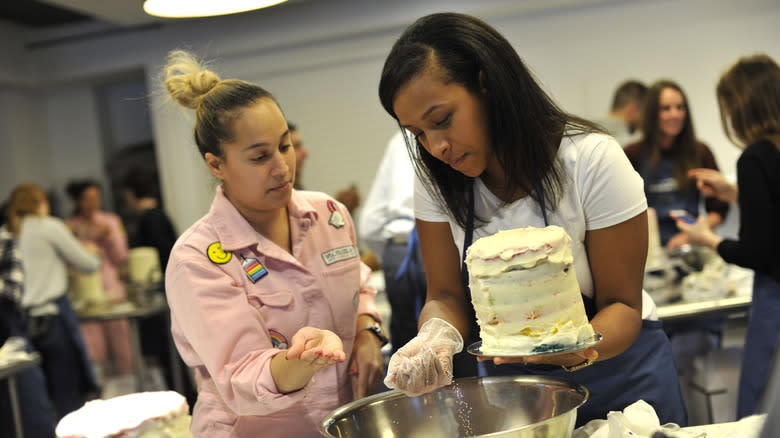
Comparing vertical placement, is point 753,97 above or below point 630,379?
above

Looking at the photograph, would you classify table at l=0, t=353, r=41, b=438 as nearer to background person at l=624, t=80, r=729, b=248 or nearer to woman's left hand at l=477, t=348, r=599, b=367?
woman's left hand at l=477, t=348, r=599, b=367

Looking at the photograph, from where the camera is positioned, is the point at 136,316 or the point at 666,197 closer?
the point at 666,197

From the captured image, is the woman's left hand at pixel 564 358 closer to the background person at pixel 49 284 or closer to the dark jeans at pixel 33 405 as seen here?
the dark jeans at pixel 33 405

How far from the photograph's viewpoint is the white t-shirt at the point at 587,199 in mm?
1475

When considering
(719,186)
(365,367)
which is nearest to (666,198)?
(719,186)

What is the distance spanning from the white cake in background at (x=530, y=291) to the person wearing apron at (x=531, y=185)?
0.06m

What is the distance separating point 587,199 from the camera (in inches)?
59.1

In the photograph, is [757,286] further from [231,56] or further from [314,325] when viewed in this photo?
[231,56]

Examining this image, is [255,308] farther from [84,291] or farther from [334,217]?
[84,291]

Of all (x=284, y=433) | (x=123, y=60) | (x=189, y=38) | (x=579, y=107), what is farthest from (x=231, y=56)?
(x=284, y=433)

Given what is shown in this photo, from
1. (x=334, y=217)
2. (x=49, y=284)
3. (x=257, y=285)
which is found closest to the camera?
(x=257, y=285)

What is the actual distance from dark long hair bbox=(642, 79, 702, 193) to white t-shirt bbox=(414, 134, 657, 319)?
106 inches

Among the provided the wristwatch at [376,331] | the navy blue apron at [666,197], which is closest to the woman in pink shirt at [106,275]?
the navy blue apron at [666,197]

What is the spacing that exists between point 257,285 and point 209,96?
0.48 metres
